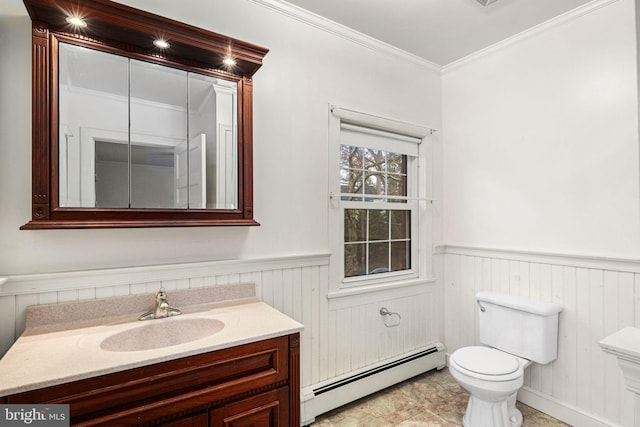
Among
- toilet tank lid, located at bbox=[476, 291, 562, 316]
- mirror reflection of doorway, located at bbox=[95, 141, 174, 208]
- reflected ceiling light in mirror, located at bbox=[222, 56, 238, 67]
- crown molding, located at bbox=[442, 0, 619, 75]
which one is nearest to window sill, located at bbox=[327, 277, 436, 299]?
toilet tank lid, located at bbox=[476, 291, 562, 316]

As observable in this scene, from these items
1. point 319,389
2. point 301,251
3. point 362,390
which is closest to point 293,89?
point 301,251

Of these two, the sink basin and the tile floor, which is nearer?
the sink basin

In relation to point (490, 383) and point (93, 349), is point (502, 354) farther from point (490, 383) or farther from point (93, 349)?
point (93, 349)

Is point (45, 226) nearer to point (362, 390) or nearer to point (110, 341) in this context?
point (110, 341)

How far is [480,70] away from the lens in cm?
253

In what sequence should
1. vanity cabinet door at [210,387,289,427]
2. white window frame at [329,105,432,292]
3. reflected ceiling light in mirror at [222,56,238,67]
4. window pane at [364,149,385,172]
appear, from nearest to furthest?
vanity cabinet door at [210,387,289,427] < reflected ceiling light in mirror at [222,56,238,67] < white window frame at [329,105,432,292] < window pane at [364,149,385,172]

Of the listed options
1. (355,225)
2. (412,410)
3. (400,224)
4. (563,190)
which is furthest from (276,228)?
(563,190)

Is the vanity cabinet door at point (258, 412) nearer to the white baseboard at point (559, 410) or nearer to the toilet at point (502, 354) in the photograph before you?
the toilet at point (502, 354)

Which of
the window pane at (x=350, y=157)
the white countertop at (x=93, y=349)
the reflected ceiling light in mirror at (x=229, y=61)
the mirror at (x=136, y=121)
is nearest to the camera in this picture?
the white countertop at (x=93, y=349)

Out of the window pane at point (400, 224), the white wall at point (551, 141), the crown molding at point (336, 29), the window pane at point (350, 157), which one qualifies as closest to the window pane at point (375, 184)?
the window pane at point (350, 157)

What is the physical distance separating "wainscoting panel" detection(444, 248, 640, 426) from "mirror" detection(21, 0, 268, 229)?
186 cm

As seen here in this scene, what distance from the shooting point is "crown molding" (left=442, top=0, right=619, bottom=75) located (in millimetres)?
1939

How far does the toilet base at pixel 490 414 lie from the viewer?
1857 mm

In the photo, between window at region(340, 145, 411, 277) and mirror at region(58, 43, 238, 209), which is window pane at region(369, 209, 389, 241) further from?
mirror at region(58, 43, 238, 209)
